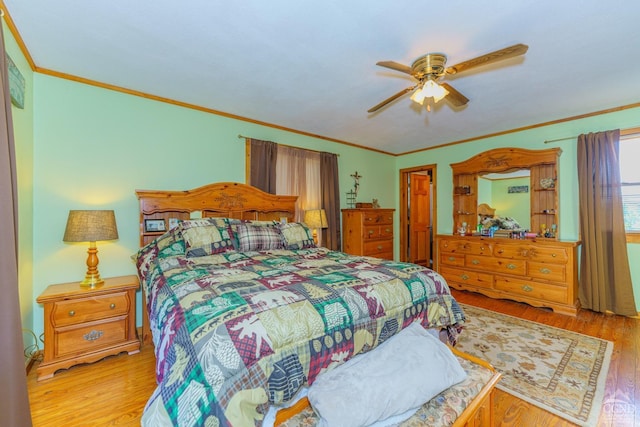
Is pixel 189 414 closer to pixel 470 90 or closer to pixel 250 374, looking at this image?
pixel 250 374

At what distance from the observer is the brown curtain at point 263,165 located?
3520mm

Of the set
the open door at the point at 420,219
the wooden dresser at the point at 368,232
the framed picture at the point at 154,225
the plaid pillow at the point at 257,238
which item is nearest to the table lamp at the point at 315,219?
the wooden dresser at the point at 368,232

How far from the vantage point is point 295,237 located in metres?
2.93

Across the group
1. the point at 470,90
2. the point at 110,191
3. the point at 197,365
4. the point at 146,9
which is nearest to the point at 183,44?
the point at 146,9

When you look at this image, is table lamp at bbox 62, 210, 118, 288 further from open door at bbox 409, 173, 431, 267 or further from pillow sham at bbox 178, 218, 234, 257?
open door at bbox 409, 173, 431, 267

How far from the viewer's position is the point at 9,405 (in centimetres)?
112

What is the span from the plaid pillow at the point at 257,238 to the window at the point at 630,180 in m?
4.08

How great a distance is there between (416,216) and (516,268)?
2246 millimetres

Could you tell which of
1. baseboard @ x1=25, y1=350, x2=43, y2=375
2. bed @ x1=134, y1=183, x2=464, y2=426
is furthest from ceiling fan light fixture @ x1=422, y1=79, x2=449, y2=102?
baseboard @ x1=25, y1=350, x2=43, y2=375

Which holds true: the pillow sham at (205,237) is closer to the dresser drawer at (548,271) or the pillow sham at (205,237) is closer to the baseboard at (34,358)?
the baseboard at (34,358)

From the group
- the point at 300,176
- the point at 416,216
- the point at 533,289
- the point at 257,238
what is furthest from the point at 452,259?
the point at 257,238

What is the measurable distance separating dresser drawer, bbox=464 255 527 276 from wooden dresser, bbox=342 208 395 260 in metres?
1.25

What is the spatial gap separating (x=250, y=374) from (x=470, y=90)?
3.06 m

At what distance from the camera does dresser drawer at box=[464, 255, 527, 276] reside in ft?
11.6
